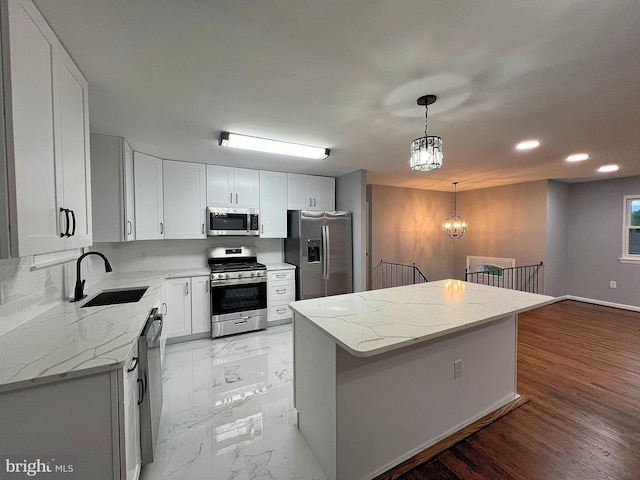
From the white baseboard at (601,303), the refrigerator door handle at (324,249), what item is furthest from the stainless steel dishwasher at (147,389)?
the white baseboard at (601,303)

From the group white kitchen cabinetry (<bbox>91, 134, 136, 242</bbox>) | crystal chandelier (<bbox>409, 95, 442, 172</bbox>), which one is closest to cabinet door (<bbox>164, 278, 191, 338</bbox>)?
white kitchen cabinetry (<bbox>91, 134, 136, 242</bbox>)

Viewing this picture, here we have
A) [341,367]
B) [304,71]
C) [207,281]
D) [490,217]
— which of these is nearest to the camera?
[341,367]

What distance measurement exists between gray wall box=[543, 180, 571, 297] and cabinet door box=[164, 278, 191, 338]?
20.4 ft

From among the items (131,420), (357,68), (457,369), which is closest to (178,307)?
(131,420)

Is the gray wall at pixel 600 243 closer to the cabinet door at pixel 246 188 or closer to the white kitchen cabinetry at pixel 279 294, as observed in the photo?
the white kitchen cabinetry at pixel 279 294

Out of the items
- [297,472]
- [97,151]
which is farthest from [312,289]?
[97,151]

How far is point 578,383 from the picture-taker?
2512mm

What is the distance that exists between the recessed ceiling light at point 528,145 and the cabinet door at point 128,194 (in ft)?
13.8

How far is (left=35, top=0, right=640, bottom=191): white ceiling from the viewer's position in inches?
45.5

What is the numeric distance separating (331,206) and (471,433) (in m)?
3.40

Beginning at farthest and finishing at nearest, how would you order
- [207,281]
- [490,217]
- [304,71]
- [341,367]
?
[490,217] → [207,281] → [304,71] → [341,367]

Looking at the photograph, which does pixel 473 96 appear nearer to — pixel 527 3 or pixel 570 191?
pixel 527 3

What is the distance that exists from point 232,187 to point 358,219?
196 centimetres

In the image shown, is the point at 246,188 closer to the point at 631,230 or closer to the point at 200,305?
the point at 200,305
